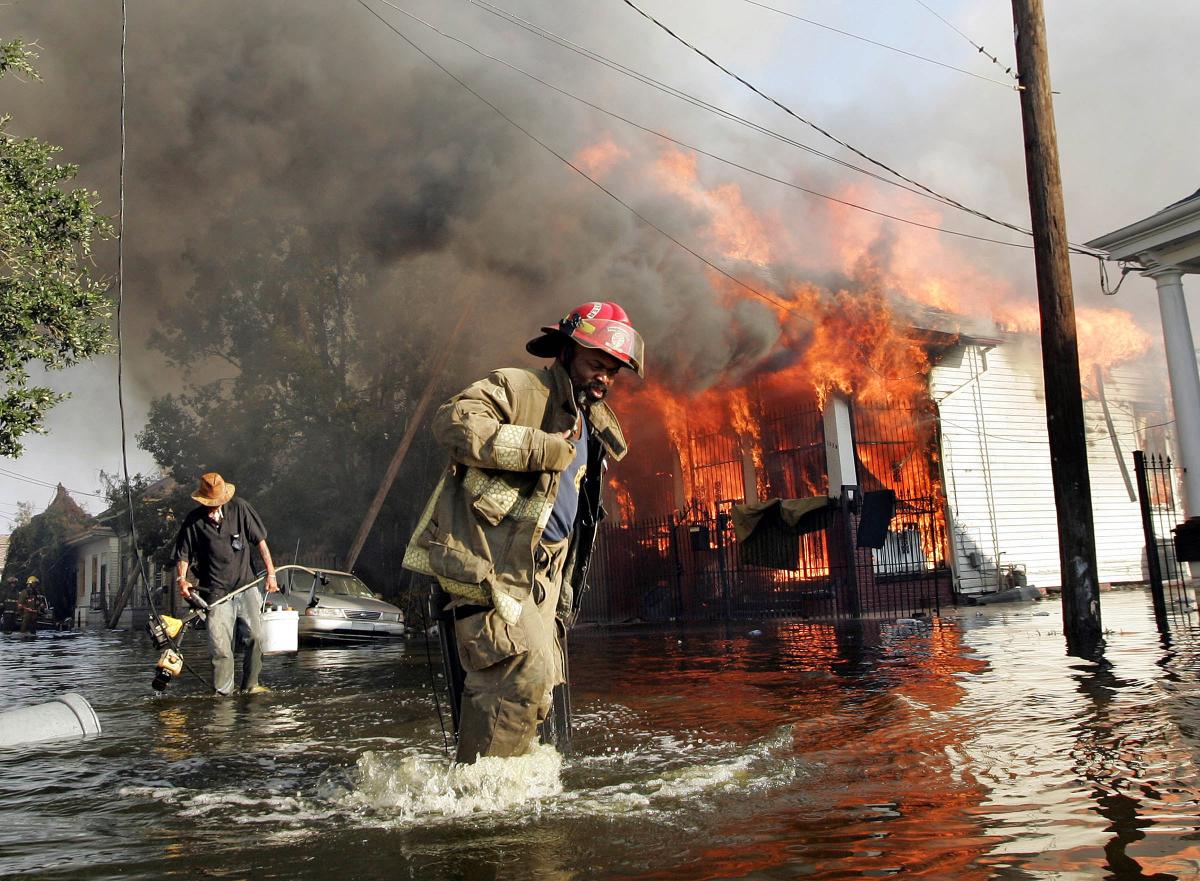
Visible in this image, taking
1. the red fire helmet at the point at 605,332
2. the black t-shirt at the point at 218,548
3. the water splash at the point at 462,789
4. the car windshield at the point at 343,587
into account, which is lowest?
the water splash at the point at 462,789

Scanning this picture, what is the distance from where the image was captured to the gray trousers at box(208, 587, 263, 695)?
7223 millimetres

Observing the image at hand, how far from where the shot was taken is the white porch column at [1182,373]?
1243cm

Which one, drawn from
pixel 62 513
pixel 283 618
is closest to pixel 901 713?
pixel 283 618

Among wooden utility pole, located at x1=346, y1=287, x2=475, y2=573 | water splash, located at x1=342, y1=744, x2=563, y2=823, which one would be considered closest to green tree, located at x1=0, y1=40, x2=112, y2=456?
wooden utility pole, located at x1=346, y1=287, x2=475, y2=573

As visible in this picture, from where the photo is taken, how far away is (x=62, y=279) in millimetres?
10992

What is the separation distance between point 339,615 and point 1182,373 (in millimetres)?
11725

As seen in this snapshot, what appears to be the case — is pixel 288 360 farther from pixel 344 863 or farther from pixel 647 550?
pixel 344 863

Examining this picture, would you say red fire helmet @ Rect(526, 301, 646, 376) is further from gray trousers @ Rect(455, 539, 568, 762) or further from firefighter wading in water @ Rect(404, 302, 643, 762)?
gray trousers @ Rect(455, 539, 568, 762)

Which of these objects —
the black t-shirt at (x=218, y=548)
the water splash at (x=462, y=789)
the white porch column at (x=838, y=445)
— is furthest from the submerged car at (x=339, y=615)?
the water splash at (x=462, y=789)

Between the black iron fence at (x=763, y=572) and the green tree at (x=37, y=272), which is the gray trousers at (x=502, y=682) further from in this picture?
the black iron fence at (x=763, y=572)

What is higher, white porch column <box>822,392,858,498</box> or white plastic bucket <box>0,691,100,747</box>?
white porch column <box>822,392,858,498</box>

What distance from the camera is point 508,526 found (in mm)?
3428

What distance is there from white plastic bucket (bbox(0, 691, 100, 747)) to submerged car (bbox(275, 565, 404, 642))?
859 cm

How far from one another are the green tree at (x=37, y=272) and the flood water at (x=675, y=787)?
5.23 meters
